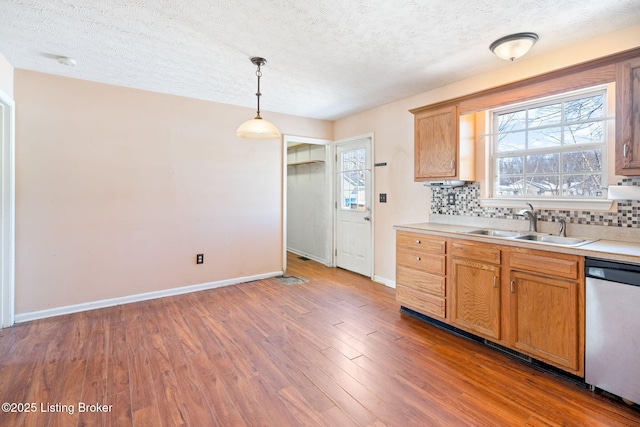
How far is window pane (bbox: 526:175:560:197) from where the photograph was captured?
8.82 feet

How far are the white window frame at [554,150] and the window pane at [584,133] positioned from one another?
0.04 meters

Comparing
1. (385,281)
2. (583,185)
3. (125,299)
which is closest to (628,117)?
(583,185)

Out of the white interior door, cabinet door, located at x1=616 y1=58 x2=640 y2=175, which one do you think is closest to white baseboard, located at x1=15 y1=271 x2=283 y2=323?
the white interior door

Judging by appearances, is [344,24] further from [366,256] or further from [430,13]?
[366,256]

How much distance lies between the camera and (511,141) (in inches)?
118

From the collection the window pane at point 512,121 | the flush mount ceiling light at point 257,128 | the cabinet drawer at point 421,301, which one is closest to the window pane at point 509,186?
the window pane at point 512,121

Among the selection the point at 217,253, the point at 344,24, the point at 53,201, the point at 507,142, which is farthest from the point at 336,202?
the point at 53,201

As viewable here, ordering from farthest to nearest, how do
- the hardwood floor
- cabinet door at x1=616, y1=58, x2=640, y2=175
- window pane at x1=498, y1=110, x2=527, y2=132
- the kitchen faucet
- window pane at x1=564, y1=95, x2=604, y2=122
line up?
window pane at x1=498, y1=110, x2=527, y2=132 → the kitchen faucet → window pane at x1=564, y1=95, x2=604, y2=122 → cabinet door at x1=616, y1=58, x2=640, y2=175 → the hardwood floor

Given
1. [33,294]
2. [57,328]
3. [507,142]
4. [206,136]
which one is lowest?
[57,328]

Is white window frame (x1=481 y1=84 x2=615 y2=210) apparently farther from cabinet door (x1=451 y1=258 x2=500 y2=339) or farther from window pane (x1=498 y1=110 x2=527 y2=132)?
cabinet door (x1=451 y1=258 x2=500 y2=339)

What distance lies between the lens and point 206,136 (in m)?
3.94

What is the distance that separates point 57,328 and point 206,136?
2.53 m

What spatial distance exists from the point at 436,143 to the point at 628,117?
4.60 ft

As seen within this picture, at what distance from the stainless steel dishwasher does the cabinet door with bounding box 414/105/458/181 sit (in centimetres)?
143
